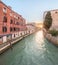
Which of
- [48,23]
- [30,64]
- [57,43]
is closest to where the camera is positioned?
[30,64]

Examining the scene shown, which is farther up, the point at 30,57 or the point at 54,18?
the point at 54,18

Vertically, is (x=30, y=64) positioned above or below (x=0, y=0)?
below

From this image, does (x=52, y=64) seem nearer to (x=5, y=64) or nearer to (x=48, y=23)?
(x=5, y=64)

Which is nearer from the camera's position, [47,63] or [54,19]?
[47,63]

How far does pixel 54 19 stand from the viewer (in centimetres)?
4453

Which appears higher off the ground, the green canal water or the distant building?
the distant building

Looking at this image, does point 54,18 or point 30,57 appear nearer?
point 30,57

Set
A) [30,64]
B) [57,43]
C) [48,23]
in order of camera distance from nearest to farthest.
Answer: [30,64]
[57,43]
[48,23]

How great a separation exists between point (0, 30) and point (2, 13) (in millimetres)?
3726

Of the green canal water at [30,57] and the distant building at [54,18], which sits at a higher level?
the distant building at [54,18]

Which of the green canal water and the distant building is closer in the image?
the green canal water

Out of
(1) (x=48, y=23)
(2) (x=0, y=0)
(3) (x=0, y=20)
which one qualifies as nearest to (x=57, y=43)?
(3) (x=0, y=20)

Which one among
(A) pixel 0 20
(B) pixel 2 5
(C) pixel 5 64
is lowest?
(C) pixel 5 64

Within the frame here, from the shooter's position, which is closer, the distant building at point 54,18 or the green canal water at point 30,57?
the green canal water at point 30,57
